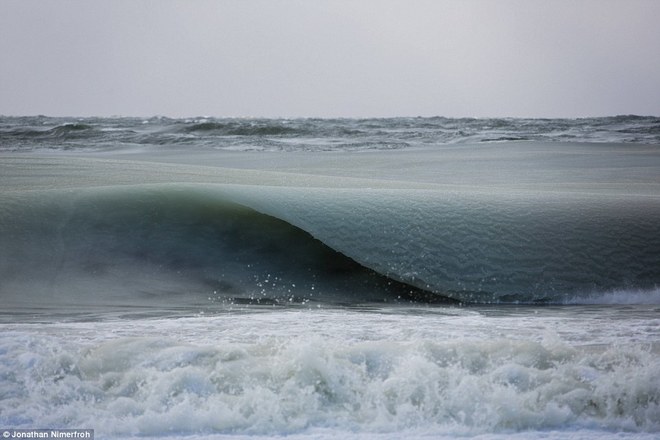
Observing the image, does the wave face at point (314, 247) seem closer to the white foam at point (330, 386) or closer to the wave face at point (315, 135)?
the white foam at point (330, 386)

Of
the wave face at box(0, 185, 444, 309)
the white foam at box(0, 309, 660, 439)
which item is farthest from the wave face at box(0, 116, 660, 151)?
the white foam at box(0, 309, 660, 439)

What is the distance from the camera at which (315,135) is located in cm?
1338

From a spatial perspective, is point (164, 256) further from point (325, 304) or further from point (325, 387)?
point (325, 387)

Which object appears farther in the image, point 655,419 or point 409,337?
point 409,337

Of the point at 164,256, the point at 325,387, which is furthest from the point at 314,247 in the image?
the point at 325,387

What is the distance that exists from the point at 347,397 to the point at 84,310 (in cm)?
146

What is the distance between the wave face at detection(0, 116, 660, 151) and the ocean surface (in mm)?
5366

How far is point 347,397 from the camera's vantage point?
2145mm

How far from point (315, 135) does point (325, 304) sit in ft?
33.5

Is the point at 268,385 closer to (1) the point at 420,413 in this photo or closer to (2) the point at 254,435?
(2) the point at 254,435

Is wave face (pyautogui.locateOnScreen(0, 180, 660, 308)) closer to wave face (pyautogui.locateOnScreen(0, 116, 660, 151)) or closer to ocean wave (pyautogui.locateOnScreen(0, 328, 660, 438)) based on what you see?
ocean wave (pyautogui.locateOnScreen(0, 328, 660, 438))

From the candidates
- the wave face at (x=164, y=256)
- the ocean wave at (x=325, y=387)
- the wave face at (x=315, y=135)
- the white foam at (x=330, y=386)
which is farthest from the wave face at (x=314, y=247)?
the wave face at (x=315, y=135)

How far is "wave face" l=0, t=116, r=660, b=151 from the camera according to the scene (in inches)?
444

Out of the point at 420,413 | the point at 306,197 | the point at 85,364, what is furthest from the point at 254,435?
the point at 306,197
